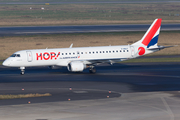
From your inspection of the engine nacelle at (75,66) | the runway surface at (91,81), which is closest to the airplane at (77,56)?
the engine nacelle at (75,66)

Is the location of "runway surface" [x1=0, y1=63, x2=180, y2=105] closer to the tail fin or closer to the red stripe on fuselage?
the tail fin

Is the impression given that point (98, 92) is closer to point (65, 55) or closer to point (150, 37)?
point (65, 55)

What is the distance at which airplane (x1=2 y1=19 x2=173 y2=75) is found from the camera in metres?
46.7

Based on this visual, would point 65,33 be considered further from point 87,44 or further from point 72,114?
point 72,114

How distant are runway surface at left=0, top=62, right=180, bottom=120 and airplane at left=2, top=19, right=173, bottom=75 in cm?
163

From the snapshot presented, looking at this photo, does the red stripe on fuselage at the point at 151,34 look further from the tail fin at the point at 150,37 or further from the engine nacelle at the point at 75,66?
the engine nacelle at the point at 75,66

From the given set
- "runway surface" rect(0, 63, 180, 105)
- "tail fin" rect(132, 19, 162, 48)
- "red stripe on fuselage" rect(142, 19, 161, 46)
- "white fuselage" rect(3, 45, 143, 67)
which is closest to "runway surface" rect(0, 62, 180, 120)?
"runway surface" rect(0, 63, 180, 105)

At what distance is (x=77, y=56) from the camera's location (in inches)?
1909

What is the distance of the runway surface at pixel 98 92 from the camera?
1017 inches

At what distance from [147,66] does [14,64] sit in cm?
2280

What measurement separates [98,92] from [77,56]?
46.4 ft

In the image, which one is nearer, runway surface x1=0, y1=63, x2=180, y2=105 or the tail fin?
runway surface x1=0, y1=63, x2=180, y2=105

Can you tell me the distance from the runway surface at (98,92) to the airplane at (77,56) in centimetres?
163

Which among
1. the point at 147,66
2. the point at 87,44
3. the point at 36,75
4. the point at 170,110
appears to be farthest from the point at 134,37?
the point at 170,110
